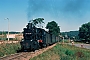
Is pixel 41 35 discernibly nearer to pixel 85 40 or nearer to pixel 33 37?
pixel 33 37

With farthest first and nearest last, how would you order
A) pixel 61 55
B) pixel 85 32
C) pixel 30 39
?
1. pixel 85 32
2. pixel 61 55
3. pixel 30 39

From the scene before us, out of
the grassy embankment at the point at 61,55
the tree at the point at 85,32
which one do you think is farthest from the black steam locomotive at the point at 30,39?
the tree at the point at 85,32

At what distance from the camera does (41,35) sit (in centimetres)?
3275

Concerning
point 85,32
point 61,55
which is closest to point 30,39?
point 61,55

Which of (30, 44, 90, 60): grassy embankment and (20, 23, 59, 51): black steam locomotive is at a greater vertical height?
(20, 23, 59, 51): black steam locomotive

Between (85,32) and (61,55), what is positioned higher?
(85,32)

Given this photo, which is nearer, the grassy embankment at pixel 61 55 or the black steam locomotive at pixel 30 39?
the grassy embankment at pixel 61 55

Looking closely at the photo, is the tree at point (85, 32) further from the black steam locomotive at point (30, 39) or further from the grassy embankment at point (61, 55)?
the black steam locomotive at point (30, 39)

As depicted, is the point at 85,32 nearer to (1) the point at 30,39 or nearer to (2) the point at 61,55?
(2) the point at 61,55

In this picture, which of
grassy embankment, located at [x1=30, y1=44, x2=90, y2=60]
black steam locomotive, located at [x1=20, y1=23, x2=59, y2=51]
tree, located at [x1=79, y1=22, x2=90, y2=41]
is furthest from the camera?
tree, located at [x1=79, y1=22, x2=90, y2=41]

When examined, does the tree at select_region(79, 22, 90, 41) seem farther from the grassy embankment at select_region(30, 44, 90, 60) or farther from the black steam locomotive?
the black steam locomotive

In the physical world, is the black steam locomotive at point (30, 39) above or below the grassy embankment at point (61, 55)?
above

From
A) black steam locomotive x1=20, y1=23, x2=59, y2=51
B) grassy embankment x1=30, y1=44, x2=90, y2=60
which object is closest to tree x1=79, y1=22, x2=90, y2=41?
grassy embankment x1=30, y1=44, x2=90, y2=60

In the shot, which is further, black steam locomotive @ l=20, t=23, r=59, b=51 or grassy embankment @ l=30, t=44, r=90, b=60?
black steam locomotive @ l=20, t=23, r=59, b=51
